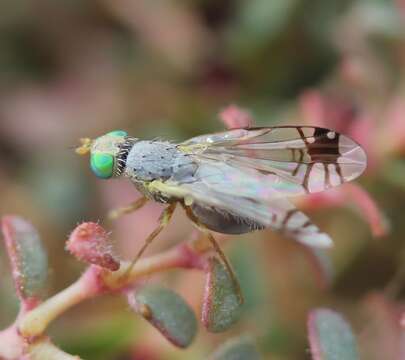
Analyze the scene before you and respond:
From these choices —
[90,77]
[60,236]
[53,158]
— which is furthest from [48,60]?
[60,236]

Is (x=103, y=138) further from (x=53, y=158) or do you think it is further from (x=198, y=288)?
(x=53, y=158)

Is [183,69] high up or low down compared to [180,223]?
up

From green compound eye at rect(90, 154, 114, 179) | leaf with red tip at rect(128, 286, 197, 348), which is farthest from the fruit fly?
leaf with red tip at rect(128, 286, 197, 348)

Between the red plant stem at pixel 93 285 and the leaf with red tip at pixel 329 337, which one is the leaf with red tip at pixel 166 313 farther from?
the leaf with red tip at pixel 329 337

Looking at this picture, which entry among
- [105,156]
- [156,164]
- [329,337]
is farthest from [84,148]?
[329,337]

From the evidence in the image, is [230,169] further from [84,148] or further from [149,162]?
[84,148]
